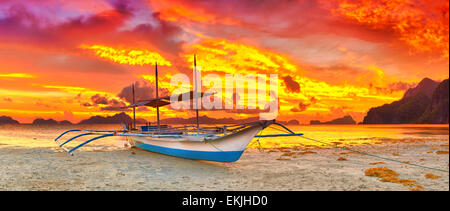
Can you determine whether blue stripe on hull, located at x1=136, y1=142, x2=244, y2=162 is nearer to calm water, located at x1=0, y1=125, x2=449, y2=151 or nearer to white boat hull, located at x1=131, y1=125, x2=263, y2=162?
white boat hull, located at x1=131, y1=125, x2=263, y2=162

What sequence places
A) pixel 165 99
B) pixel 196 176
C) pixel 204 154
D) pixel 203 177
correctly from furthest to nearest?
pixel 165 99
pixel 204 154
pixel 196 176
pixel 203 177

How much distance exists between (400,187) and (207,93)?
447 inches

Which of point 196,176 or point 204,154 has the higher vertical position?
point 204,154

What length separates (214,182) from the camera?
11.1 m

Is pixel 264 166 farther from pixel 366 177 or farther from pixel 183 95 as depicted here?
pixel 183 95

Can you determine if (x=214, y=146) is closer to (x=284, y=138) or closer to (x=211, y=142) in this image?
(x=211, y=142)

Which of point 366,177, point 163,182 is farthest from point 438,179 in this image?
point 163,182

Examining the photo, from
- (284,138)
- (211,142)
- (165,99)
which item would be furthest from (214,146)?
(284,138)

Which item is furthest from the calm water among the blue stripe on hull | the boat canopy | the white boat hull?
the boat canopy

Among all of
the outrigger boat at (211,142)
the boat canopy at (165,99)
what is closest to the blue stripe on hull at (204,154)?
the outrigger boat at (211,142)

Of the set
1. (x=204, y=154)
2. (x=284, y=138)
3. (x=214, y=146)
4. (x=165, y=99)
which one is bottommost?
(x=284, y=138)

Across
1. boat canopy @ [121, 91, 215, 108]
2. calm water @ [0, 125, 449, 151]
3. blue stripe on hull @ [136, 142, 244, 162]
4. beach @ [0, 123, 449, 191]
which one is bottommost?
calm water @ [0, 125, 449, 151]

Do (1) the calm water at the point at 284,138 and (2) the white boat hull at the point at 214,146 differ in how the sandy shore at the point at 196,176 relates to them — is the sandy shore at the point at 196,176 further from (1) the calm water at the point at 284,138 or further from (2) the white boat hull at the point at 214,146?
(1) the calm water at the point at 284,138

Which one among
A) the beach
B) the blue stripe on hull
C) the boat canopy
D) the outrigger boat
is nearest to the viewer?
the beach
